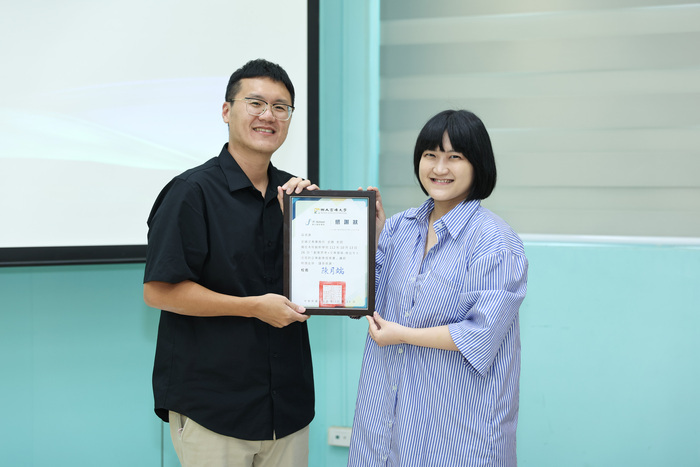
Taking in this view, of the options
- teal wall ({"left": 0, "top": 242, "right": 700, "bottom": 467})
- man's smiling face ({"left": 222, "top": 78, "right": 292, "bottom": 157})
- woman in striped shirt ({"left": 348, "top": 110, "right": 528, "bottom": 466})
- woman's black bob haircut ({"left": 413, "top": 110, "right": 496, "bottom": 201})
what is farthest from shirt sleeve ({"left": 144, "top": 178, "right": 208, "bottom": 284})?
teal wall ({"left": 0, "top": 242, "right": 700, "bottom": 467})

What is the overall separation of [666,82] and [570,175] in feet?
1.59

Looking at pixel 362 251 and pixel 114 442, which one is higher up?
pixel 362 251

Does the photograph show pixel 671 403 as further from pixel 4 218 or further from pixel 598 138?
pixel 4 218

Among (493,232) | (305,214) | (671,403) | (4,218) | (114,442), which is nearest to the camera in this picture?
(493,232)

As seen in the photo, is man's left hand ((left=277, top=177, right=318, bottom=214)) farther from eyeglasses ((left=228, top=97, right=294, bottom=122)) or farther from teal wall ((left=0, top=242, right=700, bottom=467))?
teal wall ((left=0, top=242, right=700, bottom=467))

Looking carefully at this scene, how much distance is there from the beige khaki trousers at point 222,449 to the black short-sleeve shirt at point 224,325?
0.04 metres

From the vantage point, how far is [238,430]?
1.29 meters

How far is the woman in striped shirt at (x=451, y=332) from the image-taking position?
111cm

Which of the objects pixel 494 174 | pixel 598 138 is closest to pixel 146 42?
pixel 494 174

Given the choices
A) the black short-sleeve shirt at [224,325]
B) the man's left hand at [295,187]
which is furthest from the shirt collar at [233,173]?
the man's left hand at [295,187]

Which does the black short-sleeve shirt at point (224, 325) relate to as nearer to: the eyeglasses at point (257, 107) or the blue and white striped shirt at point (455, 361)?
the eyeglasses at point (257, 107)

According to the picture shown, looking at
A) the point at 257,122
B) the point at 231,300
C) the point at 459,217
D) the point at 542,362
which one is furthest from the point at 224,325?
the point at 542,362

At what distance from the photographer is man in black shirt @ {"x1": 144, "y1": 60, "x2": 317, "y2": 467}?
4.09 feet

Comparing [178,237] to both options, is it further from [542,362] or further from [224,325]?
[542,362]
